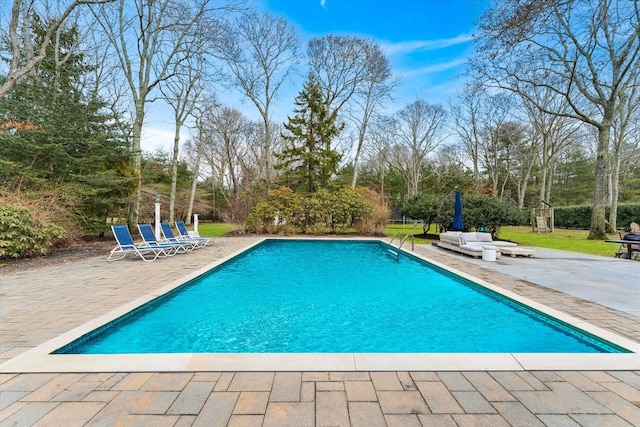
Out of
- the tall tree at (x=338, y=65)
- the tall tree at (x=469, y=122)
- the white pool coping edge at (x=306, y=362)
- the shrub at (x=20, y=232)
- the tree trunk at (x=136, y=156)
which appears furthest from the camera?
the tall tree at (x=469, y=122)

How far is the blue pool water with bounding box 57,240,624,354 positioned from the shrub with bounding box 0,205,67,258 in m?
4.81

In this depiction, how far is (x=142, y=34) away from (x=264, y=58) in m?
7.68

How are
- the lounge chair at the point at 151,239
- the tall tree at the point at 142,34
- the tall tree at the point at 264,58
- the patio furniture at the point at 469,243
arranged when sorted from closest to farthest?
the lounge chair at the point at 151,239, the patio furniture at the point at 469,243, the tall tree at the point at 142,34, the tall tree at the point at 264,58

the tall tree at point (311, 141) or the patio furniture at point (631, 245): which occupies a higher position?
the tall tree at point (311, 141)

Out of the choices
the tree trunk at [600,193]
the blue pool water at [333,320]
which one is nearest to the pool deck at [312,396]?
the blue pool water at [333,320]

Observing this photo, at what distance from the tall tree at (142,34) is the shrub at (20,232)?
193 inches

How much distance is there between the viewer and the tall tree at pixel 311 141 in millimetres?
19391

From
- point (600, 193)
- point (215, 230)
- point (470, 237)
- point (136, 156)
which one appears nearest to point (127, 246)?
point (136, 156)

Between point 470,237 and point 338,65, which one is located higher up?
point 338,65

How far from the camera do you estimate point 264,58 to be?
19.8 m

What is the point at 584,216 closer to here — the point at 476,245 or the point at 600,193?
the point at 600,193

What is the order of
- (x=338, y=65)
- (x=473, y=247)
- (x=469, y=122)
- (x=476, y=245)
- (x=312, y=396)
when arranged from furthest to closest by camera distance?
1. (x=469, y=122)
2. (x=338, y=65)
3. (x=476, y=245)
4. (x=473, y=247)
5. (x=312, y=396)


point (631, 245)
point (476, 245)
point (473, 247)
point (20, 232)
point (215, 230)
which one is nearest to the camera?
point (20, 232)

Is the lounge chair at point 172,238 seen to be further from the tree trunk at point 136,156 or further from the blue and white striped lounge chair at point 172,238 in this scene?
the tree trunk at point 136,156
